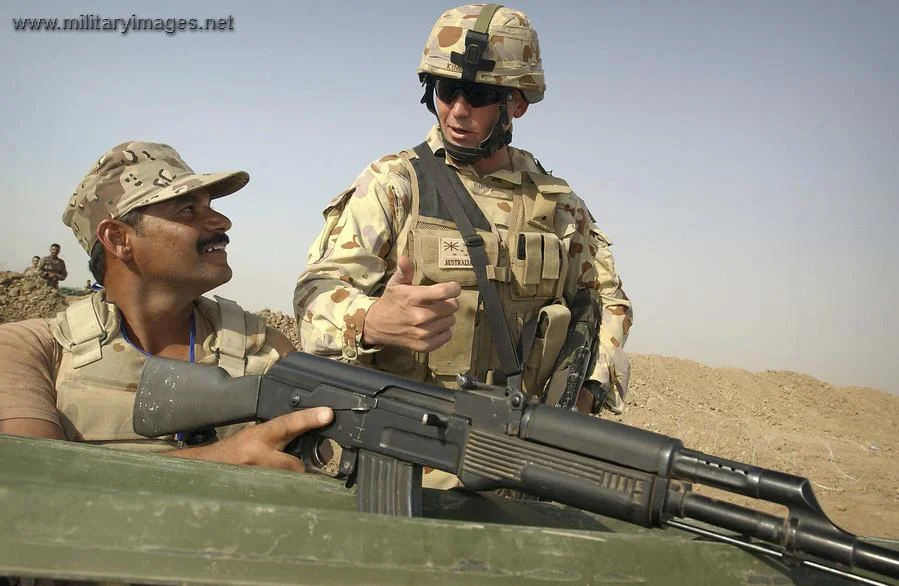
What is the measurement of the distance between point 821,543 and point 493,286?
1885 millimetres

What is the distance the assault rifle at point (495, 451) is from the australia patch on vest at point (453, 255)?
0.98m

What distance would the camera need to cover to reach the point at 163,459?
2197 millimetres

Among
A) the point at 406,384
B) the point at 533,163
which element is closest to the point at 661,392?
the point at 533,163

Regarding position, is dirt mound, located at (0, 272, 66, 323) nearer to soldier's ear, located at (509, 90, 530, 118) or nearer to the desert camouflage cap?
the desert camouflage cap

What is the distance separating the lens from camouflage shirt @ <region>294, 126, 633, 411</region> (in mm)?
3009

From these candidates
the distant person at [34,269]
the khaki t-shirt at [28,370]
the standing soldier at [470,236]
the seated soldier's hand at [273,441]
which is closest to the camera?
the seated soldier's hand at [273,441]

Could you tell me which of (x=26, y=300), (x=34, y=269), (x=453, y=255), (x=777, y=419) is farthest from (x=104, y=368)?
(x=34, y=269)

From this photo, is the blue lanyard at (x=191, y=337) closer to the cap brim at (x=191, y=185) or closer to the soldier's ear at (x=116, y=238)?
the soldier's ear at (x=116, y=238)

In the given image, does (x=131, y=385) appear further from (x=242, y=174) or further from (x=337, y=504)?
→ (x=337, y=504)

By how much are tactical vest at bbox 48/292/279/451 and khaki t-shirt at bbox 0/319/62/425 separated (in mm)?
35

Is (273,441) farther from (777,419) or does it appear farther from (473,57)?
(777,419)

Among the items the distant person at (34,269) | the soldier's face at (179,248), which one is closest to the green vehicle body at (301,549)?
the soldier's face at (179,248)

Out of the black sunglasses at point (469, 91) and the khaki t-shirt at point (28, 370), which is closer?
the khaki t-shirt at point (28, 370)

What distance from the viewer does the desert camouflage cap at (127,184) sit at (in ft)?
9.76
